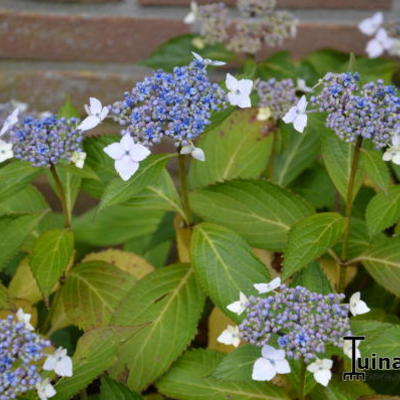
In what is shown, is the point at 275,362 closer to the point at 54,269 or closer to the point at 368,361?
the point at 368,361

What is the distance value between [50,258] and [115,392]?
0.90ft

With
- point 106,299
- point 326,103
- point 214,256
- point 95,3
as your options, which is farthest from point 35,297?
point 95,3

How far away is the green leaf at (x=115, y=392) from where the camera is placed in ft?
4.02

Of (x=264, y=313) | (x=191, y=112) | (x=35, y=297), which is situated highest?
(x=191, y=112)

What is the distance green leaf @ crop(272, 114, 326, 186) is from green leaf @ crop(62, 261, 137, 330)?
1.46ft

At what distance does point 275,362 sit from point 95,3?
143 centimetres

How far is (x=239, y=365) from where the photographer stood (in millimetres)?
1131

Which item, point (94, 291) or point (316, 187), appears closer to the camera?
point (94, 291)

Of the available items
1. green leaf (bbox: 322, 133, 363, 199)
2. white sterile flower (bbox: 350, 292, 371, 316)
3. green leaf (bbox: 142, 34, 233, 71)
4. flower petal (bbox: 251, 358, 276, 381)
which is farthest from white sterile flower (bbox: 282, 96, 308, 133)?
green leaf (bbox: 142, 34, 233, 71)

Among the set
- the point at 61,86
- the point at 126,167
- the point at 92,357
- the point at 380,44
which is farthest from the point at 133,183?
the point at 61,86

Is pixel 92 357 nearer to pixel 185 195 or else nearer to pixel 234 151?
pixel 185 195

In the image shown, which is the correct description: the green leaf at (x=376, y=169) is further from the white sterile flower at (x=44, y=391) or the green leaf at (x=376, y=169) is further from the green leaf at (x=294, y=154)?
the white sterile flower at (x=44, y=391)

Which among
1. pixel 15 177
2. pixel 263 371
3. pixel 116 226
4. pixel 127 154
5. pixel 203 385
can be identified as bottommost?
pixel 116 226

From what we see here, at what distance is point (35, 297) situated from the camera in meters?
1.52
